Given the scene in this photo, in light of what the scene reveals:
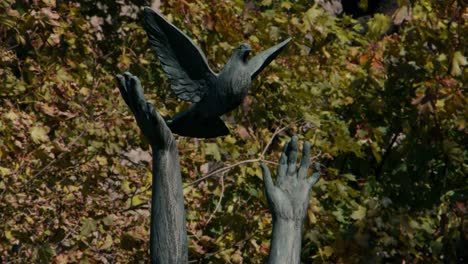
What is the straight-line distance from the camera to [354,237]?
12.6 m

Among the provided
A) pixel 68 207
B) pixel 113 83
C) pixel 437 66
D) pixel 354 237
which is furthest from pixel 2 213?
pixel 437 66

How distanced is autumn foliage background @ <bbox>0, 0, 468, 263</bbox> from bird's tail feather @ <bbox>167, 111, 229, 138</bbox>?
13.1 ft

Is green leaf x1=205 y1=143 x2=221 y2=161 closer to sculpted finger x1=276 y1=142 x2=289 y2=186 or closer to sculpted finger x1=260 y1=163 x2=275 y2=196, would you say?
sculpted finger x1=276 y1=142 x2=289 y2=186

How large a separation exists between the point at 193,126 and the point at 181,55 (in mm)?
392

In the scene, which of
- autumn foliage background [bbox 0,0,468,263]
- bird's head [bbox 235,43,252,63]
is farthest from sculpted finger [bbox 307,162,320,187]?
autumn foliage background [bbox 0,0,468,263]

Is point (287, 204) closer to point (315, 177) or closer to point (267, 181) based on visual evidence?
point (267, 181)

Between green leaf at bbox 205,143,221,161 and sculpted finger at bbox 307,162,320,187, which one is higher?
green leaf at bbox 205,143,221,161

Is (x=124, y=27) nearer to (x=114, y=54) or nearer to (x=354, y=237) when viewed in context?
(x=114, y=54)

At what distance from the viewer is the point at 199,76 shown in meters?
7.89

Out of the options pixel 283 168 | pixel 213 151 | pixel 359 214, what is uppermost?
pixel 213 151

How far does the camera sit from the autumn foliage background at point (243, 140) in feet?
39.6

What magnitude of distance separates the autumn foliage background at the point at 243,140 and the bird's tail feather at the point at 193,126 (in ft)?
13.1

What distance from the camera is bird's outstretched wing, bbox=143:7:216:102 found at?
7.86 meters

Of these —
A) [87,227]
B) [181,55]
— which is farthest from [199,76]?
[87,227]
